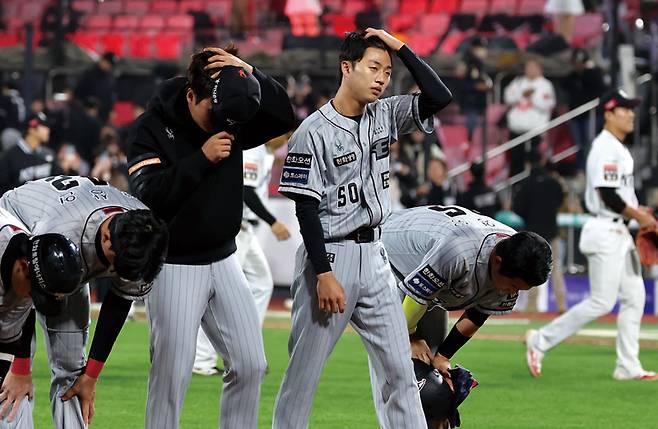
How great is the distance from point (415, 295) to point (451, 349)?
1.81 ft

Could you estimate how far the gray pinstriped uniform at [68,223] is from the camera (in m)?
6.22

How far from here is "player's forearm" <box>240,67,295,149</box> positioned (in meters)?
6.96

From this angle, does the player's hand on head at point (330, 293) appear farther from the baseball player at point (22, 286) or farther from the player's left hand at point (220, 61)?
the baseball player at point (22, 286)

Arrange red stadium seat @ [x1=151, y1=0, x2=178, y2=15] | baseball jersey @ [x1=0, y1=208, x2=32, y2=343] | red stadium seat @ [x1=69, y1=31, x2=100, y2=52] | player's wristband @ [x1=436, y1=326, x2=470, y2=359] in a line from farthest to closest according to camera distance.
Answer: red stadium seat @ [x1=151, y1=0, x2=178, y2=15]
red stadium seat @ [x1=69, y1=31, x2=100, y2=52]
player's wristband @ [x1=436, y1=326, x2=470, y2=359]
baseball jersey @ [x1=0, y1=208, x2=32, y2=343]

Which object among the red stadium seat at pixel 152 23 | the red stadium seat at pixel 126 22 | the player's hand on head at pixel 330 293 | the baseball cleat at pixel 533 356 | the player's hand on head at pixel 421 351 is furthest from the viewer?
the red stadium seat at pixel 126 22

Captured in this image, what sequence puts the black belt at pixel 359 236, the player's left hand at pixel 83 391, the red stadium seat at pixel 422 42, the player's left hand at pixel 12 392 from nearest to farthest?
the player's left hand at pixel 12 392 < the player's left hand at pixel 83 391 < the black belt at pixel 359 236 < the red stadium seat at pixel 422 42

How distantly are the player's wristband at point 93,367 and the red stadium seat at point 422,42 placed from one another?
783 inches

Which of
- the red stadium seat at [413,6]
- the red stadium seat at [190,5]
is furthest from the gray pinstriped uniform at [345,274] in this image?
the red stadium seat at [190,5]

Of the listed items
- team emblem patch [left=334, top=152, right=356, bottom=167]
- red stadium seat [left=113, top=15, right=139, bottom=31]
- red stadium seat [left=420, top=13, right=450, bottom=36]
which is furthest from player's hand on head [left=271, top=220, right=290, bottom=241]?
red stadium seat [left=113, top=15, right=139, bottom=31]

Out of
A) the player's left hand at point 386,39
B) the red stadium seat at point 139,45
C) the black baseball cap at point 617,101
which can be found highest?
the player's left hand at point 386,39

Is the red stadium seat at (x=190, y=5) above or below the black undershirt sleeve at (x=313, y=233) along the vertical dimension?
below

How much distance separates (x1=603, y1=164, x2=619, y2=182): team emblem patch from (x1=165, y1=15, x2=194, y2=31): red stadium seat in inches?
669

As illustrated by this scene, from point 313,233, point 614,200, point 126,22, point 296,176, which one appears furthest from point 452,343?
point 126,22

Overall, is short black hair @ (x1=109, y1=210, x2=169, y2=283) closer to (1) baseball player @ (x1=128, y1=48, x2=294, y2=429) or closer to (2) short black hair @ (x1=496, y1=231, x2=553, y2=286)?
(1) baseball player @ (x1=128, y1=48, x2=294, y2=429)
